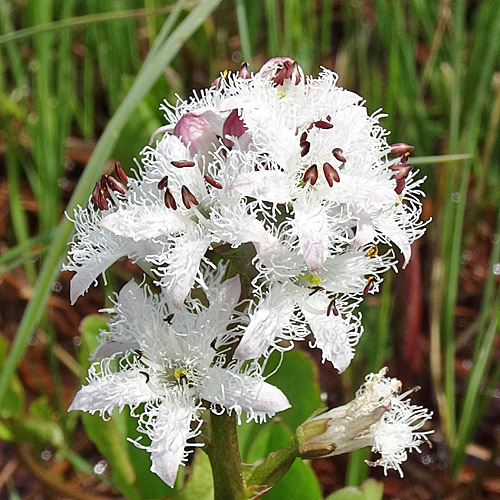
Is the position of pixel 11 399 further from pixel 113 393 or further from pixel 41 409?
pixel 113 393

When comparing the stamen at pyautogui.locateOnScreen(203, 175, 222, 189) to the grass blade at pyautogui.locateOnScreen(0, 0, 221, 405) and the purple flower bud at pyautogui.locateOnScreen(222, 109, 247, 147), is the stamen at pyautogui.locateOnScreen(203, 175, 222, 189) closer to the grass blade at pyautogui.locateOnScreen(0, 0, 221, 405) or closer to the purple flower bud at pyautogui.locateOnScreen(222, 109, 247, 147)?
the purple flower bud at pyautogui.locateOnScreen(222, 109, 247, 147)

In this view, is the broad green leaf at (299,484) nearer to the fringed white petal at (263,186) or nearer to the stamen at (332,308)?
the stamen at (332,308)

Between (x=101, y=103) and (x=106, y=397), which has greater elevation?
(x=106, y=397)

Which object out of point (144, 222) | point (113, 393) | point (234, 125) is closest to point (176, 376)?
point (113, 393)

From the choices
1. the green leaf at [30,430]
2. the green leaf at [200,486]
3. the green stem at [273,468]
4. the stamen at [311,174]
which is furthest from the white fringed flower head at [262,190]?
the green leaf at [30,430]

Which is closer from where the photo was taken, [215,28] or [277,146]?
[277,146]

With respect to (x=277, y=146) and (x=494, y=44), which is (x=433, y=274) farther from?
(x=277, y=146)

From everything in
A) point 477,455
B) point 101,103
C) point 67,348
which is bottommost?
point 477,455

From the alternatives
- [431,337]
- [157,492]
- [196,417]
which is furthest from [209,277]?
[431,337]
